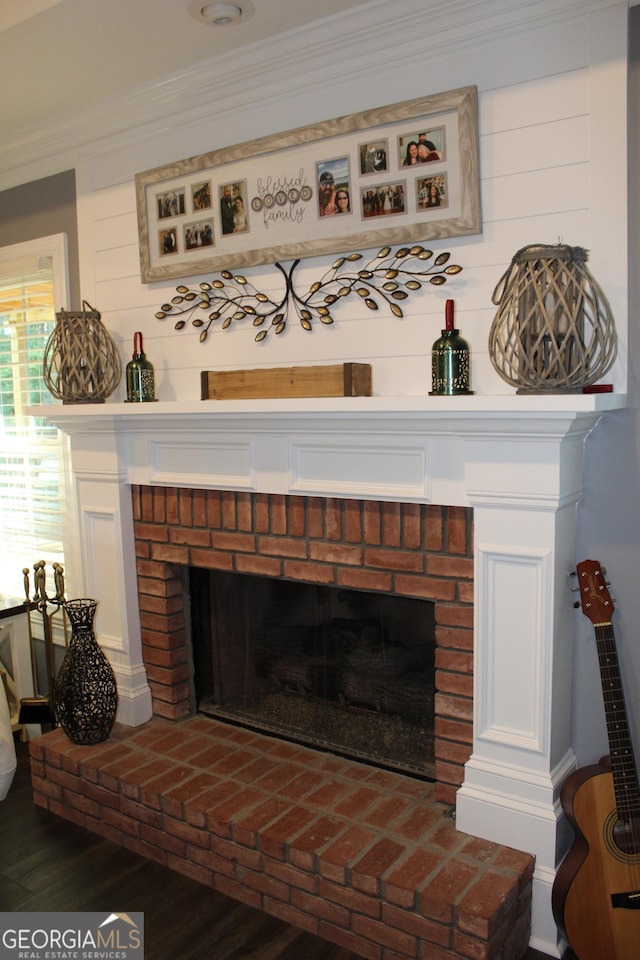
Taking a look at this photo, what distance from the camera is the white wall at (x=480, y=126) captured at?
5.59ft

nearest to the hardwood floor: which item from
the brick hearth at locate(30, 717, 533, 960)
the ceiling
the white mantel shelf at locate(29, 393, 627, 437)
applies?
the brick hearth at locate(30, 717, 533, 960)

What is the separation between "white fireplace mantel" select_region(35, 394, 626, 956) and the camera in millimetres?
1729

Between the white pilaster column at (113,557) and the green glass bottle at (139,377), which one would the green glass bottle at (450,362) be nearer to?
the green glass bottle at (139,377)

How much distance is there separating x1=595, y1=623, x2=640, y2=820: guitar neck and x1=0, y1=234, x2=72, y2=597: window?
2.11 meters

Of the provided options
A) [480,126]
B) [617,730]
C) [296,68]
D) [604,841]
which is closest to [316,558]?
[617,730]

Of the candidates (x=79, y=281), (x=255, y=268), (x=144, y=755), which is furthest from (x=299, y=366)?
(x=144, y=755)

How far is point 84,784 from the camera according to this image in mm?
2377

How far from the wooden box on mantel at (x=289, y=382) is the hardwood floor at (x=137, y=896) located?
1.39m

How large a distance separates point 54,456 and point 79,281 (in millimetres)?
719

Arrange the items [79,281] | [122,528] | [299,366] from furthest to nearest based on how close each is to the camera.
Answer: [79,281]
[122,528]
[299,366]

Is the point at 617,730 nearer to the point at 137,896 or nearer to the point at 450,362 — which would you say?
the point at 450,362

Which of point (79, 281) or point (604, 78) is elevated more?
point (604, 78)

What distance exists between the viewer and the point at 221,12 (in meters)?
1.89

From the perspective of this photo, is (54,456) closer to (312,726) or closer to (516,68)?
(312,726)
